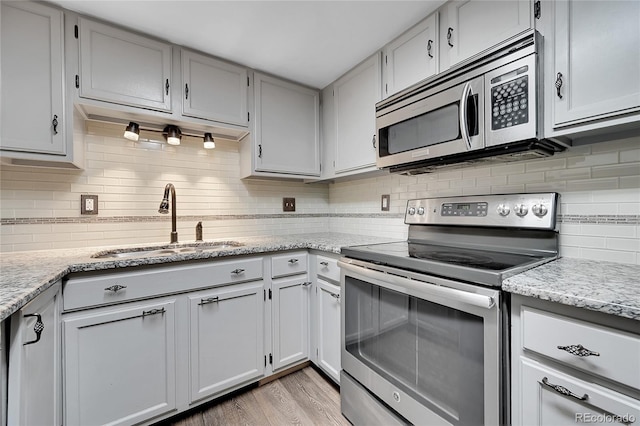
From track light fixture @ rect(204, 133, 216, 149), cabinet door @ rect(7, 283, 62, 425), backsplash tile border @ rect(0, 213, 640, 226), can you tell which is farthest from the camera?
track light fixture @ rect(204, 133, 216, 149)

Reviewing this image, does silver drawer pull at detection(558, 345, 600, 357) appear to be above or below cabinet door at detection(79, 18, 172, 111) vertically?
below

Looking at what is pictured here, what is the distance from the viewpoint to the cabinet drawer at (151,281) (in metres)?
1.24

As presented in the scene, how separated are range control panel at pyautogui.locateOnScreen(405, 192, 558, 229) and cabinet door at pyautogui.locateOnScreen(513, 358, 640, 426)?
0.69 metres

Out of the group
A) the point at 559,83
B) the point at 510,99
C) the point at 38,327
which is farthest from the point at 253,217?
the point at 559,83

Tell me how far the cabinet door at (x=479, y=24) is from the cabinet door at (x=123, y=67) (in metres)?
1.64

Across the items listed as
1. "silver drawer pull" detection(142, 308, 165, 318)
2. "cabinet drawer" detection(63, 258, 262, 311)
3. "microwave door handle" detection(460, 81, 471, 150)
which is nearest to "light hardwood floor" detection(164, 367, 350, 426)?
"silver drawer pull" detection(142, 308, 165, 318)

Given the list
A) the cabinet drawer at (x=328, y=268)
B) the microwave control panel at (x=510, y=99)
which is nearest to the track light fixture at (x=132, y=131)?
the cabinet drawer at (x=328, y=268)

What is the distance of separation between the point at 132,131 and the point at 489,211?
84.8 inches

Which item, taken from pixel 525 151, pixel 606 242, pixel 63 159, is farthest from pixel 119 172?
pixel 606 242

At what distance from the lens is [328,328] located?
5.84 ft

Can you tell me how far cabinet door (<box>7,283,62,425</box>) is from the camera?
0.79 metres

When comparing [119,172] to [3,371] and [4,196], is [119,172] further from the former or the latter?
[3,371]

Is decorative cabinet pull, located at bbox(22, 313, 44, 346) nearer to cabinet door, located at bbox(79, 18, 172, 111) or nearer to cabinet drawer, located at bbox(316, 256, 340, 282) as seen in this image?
cabinet door, located at bbox(79, 18, 172, 111)

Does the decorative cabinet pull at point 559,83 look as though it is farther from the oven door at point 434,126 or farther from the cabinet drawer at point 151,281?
the cabinet drawer at point 151,281
